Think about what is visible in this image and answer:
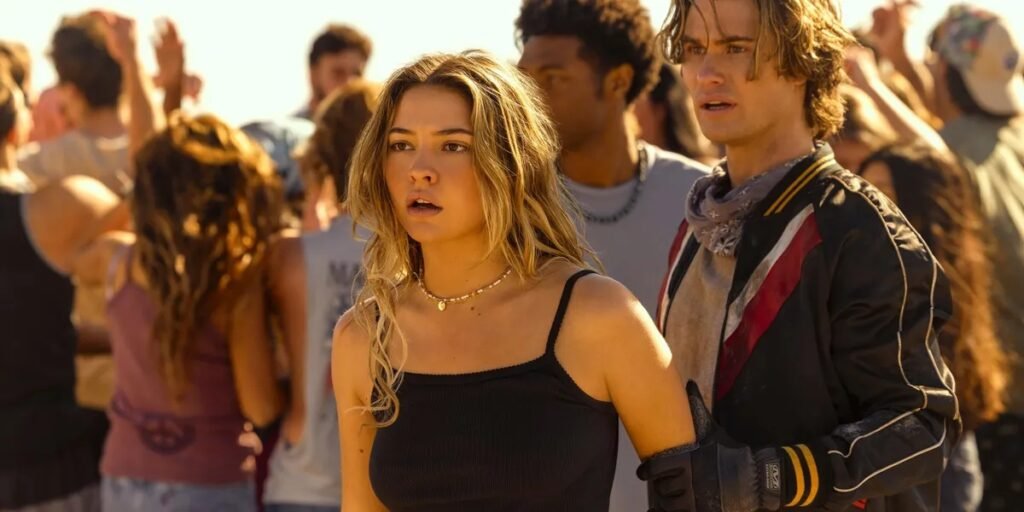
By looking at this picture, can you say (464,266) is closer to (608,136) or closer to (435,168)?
(435,168)

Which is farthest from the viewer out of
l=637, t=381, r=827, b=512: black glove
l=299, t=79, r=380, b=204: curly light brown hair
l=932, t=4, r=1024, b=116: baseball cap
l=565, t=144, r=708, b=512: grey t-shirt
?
l=932, t=4, r=1024, b=116: baseball cap

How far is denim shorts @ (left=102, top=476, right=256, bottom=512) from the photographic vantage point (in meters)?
5.04

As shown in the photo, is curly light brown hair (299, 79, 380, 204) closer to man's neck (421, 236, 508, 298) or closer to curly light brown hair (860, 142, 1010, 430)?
curly light brown hair (860, 142, 1010, 430)

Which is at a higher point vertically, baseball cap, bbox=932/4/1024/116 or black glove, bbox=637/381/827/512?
baseball cap, bbox=932/4/1024/116

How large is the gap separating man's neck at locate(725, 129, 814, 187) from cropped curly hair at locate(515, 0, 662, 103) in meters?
1.34

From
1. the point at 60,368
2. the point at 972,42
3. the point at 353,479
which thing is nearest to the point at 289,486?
the point at 60,368

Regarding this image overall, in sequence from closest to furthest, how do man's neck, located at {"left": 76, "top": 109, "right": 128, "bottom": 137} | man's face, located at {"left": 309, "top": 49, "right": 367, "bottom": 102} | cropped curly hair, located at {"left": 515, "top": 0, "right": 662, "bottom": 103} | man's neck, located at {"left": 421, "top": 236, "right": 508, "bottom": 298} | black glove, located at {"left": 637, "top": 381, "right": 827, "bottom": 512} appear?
black glove, located at {"left": 637, "top": 381, "right": 827, "bottom": 512}, man's neck, located at {"left": 421, "top": 236, "right": 508, "bottom": 298}, cropped curly hair, located at {"left": 515, "top": 0, "right": 662, "bottom": 103}, man's neck, located at {"left": 76, "top": 109, "right": 128, "bottom": 137}, man's face, located at {"left": 309, "top": 49, "right": 367, "bottom": 102}

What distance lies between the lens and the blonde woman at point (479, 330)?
2936mm

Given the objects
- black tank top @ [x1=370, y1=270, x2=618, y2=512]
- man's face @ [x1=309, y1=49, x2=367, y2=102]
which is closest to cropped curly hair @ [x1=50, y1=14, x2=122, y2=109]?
man's face @ [x1=309, y1=49, x2=367, y2=102]

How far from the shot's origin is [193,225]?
4996mm

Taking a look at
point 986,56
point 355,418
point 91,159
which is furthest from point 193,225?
point 986,56

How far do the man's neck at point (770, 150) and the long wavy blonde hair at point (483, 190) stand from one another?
374 mm

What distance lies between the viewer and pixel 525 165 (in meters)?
3.13

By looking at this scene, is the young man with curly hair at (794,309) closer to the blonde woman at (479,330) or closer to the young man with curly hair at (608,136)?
the blonde woman at (479,330)
